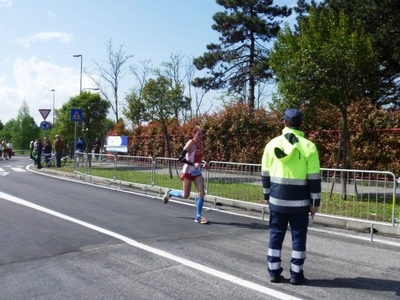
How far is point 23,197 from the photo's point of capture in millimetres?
12070

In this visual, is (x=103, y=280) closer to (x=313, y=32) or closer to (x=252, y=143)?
(x=313, y=32)

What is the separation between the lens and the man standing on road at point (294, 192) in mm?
5164

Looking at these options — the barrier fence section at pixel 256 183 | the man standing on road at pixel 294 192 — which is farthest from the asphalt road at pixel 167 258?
the barrier fence section at pixel 256 183

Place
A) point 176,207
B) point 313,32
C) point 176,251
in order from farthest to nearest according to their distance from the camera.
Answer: point 313,32
point 176,207
point 176,251

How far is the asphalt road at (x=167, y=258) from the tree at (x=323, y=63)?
162 inches

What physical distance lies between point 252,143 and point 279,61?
7.67 metres

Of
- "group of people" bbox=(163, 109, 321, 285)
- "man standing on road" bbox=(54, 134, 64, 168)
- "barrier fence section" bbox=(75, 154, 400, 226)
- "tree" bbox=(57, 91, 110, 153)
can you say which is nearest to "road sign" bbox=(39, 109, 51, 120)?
"tree" bbox=(57, 91, 110, 153)

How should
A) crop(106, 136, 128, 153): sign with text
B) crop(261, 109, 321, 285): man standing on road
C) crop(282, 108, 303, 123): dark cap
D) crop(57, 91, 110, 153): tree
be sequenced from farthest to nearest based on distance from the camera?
crop(106, 136, 128, 153): sign with text, crop(57, 91, 110, 153): tree, crop(282, 108, 303, 123): dark cap, crop(261, 109, 321, 285): man standing on road

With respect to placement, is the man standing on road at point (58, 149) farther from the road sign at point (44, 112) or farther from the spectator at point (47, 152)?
the road sign at point (44, 112)

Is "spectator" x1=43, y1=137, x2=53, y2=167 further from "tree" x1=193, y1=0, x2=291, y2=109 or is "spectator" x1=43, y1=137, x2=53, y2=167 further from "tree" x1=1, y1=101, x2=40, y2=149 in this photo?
"tree" x1=1, y1=101, x2=40, y2=149

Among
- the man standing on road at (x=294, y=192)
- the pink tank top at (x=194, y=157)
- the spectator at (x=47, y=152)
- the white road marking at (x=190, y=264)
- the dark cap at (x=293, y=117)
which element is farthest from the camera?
the spectator at (x=47, y=152)

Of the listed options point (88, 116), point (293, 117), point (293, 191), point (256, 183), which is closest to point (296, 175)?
point (293, 191)

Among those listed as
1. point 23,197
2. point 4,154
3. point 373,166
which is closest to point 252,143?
point 373,166

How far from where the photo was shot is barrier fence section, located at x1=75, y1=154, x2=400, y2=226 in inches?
345
